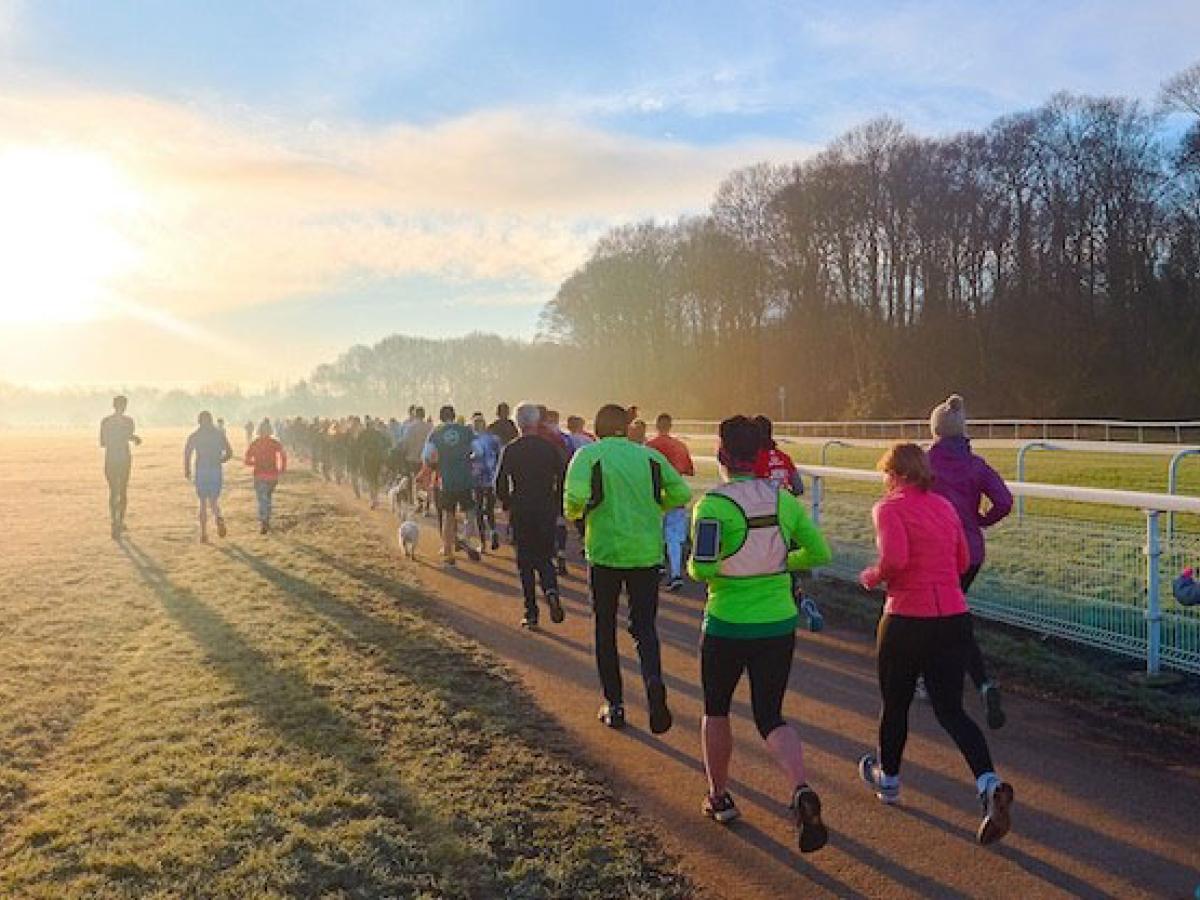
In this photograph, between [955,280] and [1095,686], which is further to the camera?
[955,280]

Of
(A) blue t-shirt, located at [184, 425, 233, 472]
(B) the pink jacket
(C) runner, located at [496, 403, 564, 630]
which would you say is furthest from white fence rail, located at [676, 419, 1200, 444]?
(B) the pink jacket

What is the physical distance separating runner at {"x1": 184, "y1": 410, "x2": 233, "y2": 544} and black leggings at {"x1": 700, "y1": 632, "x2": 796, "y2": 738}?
456 inches

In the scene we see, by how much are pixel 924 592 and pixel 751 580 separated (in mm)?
833

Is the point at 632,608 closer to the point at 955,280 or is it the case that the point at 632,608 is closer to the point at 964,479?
the point at 964,479

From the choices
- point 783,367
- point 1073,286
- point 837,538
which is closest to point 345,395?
point 783,367

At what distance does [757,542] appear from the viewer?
13.8 feet

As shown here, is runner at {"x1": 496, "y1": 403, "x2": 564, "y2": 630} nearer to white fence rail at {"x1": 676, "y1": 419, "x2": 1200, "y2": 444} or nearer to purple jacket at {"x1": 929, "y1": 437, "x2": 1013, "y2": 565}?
purple jacket at {"x1": 929, "y1": 437, "x2": 1013, "y2": 565}

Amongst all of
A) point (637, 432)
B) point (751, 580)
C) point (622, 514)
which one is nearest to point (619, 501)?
point (622, 514)

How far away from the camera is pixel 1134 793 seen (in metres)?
4.89

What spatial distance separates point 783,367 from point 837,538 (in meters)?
47.2

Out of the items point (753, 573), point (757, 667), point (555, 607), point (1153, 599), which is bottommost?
point (555, 607)

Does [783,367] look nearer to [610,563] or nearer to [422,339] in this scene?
[610,563]

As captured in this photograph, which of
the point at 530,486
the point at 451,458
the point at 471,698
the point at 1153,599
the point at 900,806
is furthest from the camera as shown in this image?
the point at 451,458

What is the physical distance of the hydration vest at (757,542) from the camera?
13.8ft
